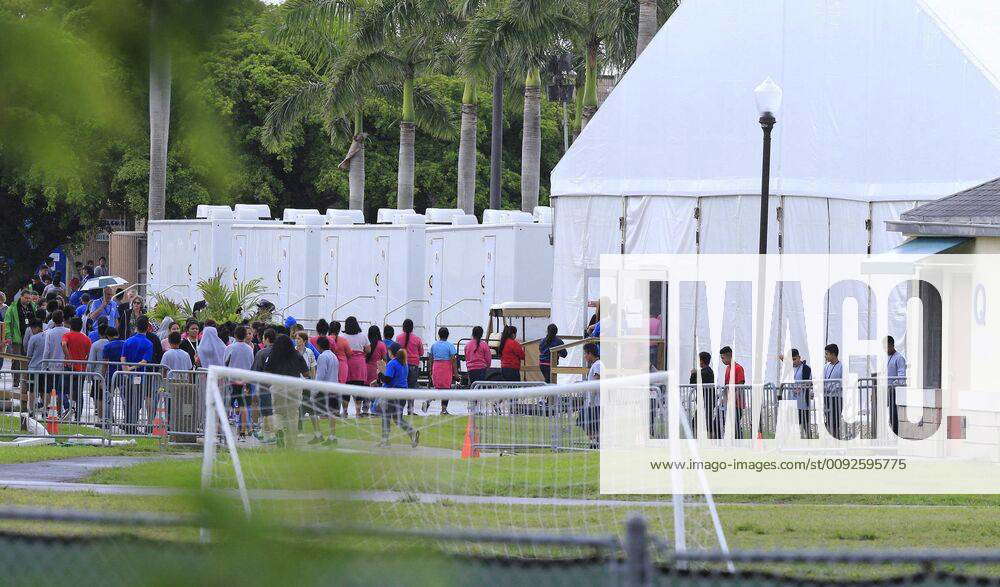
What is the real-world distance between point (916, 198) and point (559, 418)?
11.4m

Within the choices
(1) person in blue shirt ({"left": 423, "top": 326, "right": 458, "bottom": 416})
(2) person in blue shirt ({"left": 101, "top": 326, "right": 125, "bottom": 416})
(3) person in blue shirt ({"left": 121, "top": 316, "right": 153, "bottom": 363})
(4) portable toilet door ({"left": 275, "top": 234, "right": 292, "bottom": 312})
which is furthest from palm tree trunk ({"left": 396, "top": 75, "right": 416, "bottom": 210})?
(3) person in blue shirt ({"left": 121, "top": 316, "right": 153, "bottom": 363})

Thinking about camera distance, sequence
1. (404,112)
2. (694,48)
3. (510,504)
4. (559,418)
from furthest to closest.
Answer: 1. (404,112)
2. (694,48)
3. (559,418)
4. (510,504)

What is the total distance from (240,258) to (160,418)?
17985mm

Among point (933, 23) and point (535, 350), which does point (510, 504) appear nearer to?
point (535, 350)

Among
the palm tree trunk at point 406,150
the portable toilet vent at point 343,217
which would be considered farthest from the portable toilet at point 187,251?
the palm tree trunk at point 406,150

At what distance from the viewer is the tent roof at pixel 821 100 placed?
24.6 meters

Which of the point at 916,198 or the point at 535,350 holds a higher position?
the point at 916,198

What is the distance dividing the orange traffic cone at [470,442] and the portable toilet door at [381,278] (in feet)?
55.9

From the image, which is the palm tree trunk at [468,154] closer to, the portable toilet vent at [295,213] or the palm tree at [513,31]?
the palm tree at [513,31]

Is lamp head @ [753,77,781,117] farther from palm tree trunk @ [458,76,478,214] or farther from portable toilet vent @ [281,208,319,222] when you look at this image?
palm tree trunk @ [458,76,478,214]

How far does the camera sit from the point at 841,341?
24375mm

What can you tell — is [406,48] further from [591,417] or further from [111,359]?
[591,417]

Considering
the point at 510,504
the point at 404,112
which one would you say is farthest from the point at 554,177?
the point at 404,112

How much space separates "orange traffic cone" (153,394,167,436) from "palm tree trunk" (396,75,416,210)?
25.5m
